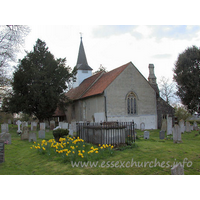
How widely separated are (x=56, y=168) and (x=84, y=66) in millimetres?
32193

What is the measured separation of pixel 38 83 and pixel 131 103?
12255 mm

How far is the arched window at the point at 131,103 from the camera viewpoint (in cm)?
2519

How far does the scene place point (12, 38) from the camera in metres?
18.8

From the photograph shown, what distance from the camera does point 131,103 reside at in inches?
1002

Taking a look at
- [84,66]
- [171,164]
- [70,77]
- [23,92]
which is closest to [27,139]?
[171,164]

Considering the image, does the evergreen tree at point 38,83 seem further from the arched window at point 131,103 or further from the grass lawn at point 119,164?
the grass lawn at point 119,164

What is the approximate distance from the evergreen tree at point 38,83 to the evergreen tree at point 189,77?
54.2 feet

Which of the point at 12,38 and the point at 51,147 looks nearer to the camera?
the point at 51,147

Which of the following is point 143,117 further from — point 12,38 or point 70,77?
point 12,38

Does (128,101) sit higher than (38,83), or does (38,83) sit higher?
(38,83)

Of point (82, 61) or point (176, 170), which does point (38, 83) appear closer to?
point (82, 61)

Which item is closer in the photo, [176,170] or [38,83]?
[176,170]
